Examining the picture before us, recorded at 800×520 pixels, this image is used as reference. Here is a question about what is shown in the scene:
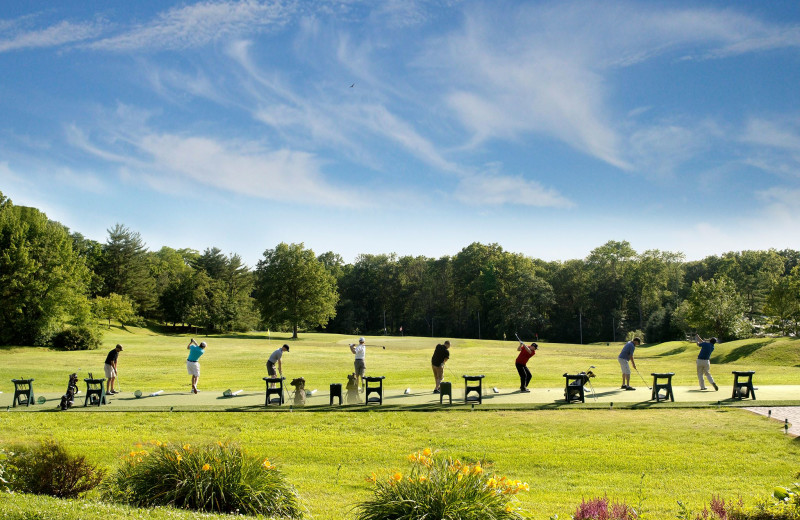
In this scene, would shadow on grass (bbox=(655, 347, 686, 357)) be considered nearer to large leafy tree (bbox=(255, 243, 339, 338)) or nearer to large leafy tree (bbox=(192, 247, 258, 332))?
large leafy tree (bbox=(255, 243, 339, 338))

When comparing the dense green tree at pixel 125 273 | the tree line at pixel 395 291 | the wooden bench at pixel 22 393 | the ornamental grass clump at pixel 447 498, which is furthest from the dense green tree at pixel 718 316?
the dense green tree at pixel 125 273

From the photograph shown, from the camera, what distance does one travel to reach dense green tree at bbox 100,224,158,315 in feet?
265

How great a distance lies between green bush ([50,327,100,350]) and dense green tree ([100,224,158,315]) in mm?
35788

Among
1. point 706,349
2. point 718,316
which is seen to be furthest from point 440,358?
point 718,316

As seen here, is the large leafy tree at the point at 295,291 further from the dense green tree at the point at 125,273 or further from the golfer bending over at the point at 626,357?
the golfer bending over at the point at 626,357

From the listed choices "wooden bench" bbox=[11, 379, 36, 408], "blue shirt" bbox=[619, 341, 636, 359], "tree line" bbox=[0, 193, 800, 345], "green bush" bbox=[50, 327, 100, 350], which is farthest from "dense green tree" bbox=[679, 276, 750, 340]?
"green bush" bbox=[50, 327, 100, 350]

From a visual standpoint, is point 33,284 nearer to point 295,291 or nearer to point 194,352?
point 295,291

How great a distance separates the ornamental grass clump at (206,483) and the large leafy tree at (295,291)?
6231cm

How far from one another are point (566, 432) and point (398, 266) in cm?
9422

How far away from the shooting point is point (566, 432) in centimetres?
1420

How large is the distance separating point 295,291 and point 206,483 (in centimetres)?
6441

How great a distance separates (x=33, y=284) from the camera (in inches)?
1786

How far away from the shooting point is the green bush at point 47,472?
7.84m

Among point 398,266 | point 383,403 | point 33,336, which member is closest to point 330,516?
point 383,403
